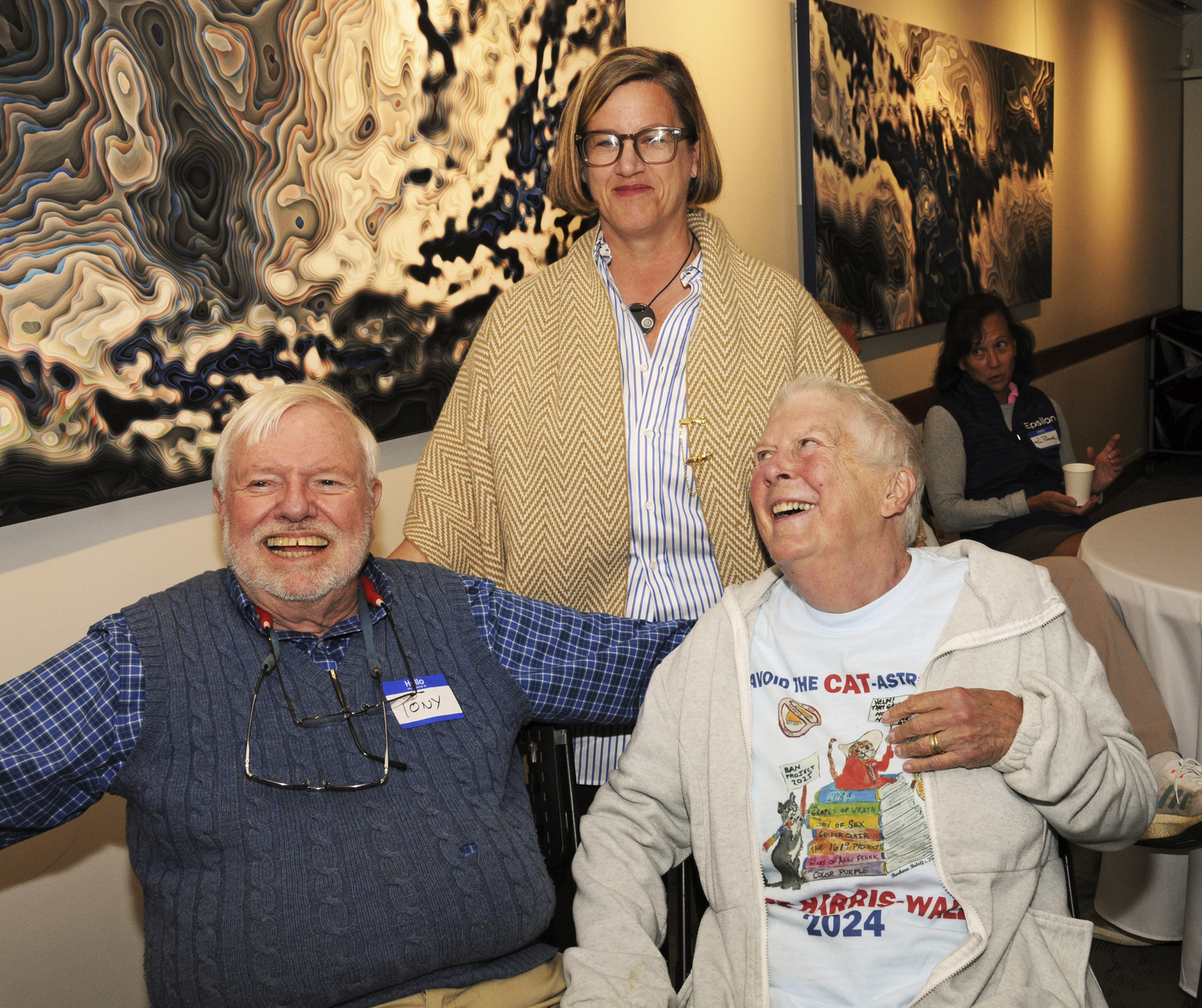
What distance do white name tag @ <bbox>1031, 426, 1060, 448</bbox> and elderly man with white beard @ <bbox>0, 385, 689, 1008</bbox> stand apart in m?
2.86

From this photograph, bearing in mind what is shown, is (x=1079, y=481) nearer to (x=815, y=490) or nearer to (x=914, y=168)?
(x=914, y=168)

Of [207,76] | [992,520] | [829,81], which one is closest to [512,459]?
[207,76]

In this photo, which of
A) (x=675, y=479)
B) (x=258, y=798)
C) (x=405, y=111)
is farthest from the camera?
(x=405, y=111)

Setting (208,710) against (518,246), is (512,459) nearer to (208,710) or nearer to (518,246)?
(208,710)

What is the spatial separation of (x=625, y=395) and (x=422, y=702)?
0.73 m

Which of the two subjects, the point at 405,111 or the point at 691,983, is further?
the point at 405,111

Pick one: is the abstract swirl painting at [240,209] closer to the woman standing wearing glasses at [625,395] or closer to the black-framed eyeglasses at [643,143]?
the woman standing wearing glasses at [625,395]

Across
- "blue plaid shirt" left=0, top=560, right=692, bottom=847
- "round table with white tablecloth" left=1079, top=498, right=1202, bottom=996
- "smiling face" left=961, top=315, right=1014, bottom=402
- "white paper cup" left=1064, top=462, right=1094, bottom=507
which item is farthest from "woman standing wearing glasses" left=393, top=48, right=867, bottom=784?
"smiling face" left=961, top=315, right=1014, bottom=402

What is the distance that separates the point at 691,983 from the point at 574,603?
742mm

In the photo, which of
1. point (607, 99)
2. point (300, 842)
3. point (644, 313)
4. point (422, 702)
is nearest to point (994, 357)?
point (644, 313)

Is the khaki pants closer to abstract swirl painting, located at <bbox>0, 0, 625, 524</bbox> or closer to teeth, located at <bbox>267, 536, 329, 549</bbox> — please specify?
teeth, located at <bbox>267, 536, 329, 549</bbox>

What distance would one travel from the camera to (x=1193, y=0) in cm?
912

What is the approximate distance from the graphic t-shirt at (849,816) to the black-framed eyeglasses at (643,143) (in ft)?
3.12

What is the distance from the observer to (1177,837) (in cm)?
190
